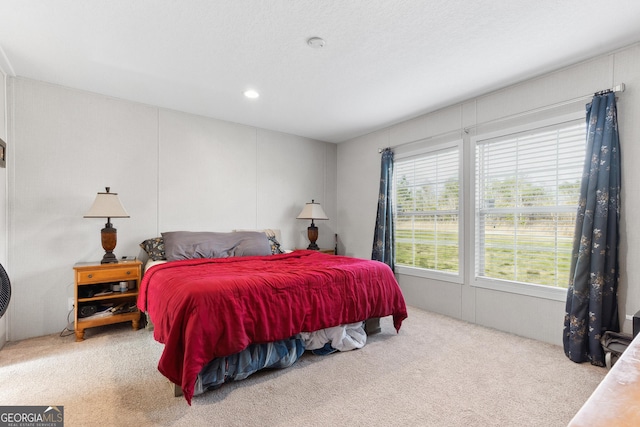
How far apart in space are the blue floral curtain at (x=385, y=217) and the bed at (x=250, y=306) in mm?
1264

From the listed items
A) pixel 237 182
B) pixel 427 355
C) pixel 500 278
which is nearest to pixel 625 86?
pixel 500 278

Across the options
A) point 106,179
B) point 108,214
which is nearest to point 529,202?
point 108,214

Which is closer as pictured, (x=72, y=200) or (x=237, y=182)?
(x=72, y=200)

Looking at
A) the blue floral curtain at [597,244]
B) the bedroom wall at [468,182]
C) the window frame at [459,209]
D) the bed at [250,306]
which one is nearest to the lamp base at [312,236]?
the bedroom wall at [468,182]

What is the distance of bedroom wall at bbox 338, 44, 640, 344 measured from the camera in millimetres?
2371

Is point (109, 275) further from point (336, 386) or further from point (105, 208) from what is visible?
point (336, 386)

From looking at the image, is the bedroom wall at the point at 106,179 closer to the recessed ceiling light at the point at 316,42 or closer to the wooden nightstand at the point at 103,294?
the wooden nightstand at the point at 103,294

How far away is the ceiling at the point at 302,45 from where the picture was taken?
77.9 inches

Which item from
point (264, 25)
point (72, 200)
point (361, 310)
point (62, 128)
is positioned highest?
point (264, 25)

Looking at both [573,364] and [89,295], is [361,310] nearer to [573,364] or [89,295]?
[573,364]

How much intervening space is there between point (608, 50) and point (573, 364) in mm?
2442

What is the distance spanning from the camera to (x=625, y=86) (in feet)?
7.89

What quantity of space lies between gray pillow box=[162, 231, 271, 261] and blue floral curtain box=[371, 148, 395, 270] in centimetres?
152

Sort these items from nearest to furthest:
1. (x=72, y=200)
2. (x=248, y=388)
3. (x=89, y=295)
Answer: (x=248, y=388)
(x=89, y=295)
(x=72, y=200)
